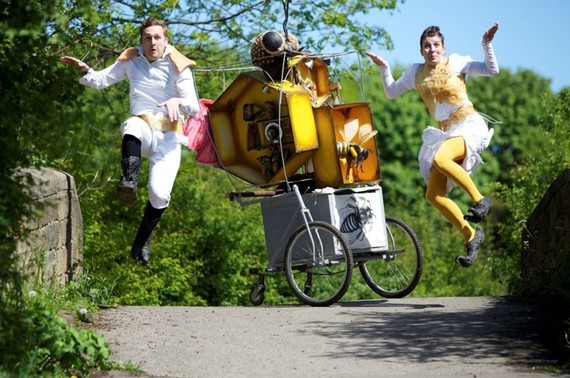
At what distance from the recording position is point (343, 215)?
11383mm

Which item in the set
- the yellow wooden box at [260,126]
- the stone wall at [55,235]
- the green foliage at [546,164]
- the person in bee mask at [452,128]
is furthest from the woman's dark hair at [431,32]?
the green foliage at [546,164]

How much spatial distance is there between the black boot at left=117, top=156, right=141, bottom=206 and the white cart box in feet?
4.26

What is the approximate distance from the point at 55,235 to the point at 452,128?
132 inches

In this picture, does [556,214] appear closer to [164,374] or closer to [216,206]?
[164,374]

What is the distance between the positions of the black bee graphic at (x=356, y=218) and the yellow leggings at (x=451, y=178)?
561 millimetres

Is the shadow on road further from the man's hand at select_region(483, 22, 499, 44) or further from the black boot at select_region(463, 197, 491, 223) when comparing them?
the man's hand at select_region(483, 22, 499, 44)

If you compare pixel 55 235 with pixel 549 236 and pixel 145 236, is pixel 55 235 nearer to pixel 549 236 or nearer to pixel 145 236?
pixel 145 236

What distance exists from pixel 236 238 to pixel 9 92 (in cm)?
1329

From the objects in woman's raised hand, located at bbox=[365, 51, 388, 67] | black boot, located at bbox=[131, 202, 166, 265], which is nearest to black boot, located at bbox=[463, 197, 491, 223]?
woman's raised hand, located at bbox=[365, 51, 388, 67]

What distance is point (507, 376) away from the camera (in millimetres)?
8141

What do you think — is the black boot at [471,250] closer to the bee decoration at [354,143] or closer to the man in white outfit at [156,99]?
the bee decoration at [354,143]

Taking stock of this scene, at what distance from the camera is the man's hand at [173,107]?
10992 millimetres

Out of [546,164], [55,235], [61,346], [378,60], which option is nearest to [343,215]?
[378,60]

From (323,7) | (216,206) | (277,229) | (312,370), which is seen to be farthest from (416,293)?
(312,370)
